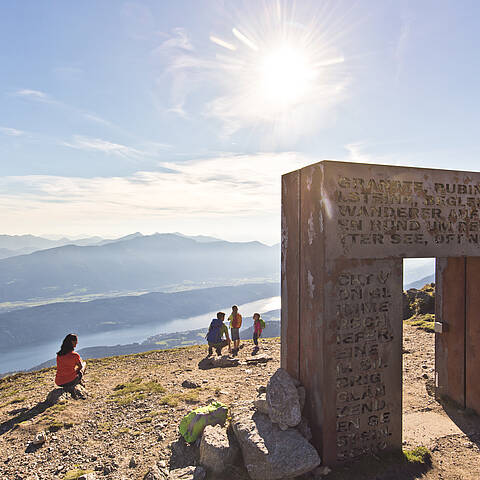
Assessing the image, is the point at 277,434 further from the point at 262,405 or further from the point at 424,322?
the point at 424,322

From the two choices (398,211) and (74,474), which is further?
(398,211)

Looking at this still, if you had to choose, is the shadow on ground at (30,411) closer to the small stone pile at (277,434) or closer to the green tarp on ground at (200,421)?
the green tarp on ground at (200,421)

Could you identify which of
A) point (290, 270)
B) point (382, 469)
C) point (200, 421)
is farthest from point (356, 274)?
point (200, 421)

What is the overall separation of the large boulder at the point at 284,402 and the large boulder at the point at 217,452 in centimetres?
93

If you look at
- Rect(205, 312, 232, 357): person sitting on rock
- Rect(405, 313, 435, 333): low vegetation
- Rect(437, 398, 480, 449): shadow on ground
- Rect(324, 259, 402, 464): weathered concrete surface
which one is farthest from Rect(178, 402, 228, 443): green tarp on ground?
Rect(405, 313, 435, 333): low vegetation

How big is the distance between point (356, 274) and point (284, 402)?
9.26 feet

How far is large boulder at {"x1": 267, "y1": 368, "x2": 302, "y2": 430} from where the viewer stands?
Answer: 6.21 metres

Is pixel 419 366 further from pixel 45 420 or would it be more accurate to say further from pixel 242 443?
pixel 45 420

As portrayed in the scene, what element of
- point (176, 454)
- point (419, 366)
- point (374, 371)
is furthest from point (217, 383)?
point (419, 366)

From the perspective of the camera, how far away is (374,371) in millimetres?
6586

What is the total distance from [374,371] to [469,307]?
367cm

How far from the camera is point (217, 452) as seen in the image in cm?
605

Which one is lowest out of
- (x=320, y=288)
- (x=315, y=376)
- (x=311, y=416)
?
(x=311, y=416)

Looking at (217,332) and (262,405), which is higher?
(262,405)
